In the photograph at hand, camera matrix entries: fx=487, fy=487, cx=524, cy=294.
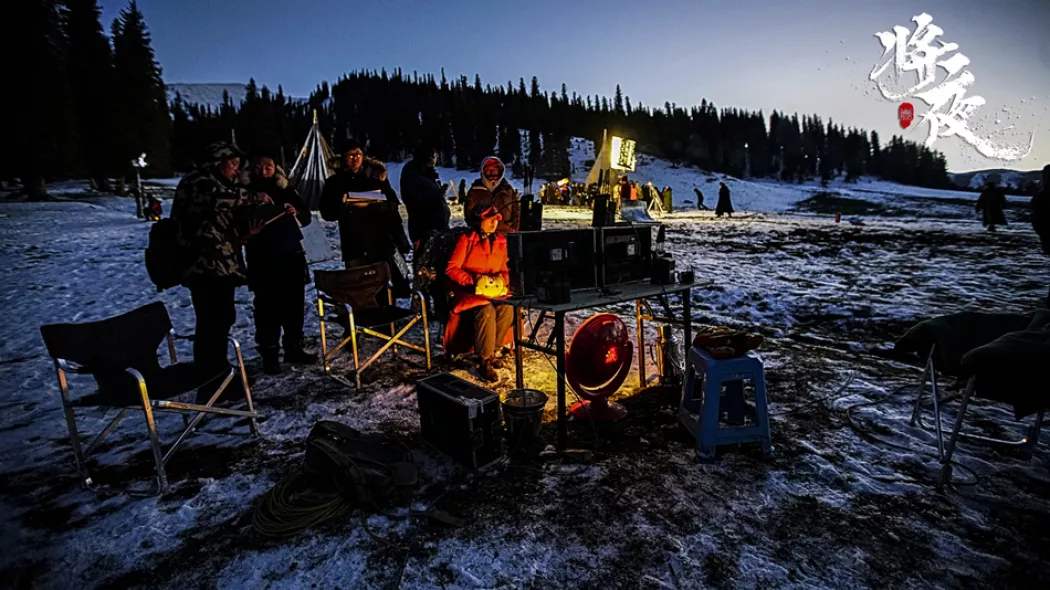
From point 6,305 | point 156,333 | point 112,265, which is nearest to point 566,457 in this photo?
point 156,333

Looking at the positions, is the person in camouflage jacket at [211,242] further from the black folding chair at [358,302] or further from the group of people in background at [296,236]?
the black folding chair at [358,302]

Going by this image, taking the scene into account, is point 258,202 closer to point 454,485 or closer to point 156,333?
point 156,333

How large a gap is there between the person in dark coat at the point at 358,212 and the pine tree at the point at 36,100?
101 ft

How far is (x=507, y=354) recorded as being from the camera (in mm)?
5438

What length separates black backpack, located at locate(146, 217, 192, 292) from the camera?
148 inches

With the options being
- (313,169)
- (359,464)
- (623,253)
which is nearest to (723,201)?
(313,169)

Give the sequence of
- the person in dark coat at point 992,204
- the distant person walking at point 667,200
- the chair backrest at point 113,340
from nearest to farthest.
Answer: the chair backrest at point 113,340, the person in dark coat at point 992,204, the distant person walking at point 667,200

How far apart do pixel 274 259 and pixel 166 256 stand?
94 cm

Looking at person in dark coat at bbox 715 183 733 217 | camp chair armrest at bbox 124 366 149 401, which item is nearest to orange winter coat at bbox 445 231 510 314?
camp chair armrest at bbox 124 366 149 401

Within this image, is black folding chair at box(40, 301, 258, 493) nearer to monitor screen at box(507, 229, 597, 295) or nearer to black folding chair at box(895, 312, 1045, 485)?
monitor screen at box(507, 229, 597, 295)

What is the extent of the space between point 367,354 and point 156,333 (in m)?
2.33

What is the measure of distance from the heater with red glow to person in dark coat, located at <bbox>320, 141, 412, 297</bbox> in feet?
8.32

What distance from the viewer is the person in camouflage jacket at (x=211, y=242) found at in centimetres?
386

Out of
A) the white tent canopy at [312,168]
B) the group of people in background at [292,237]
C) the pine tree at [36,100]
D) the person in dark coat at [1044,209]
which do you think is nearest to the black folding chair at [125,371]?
the group of people in background at [292,237]
